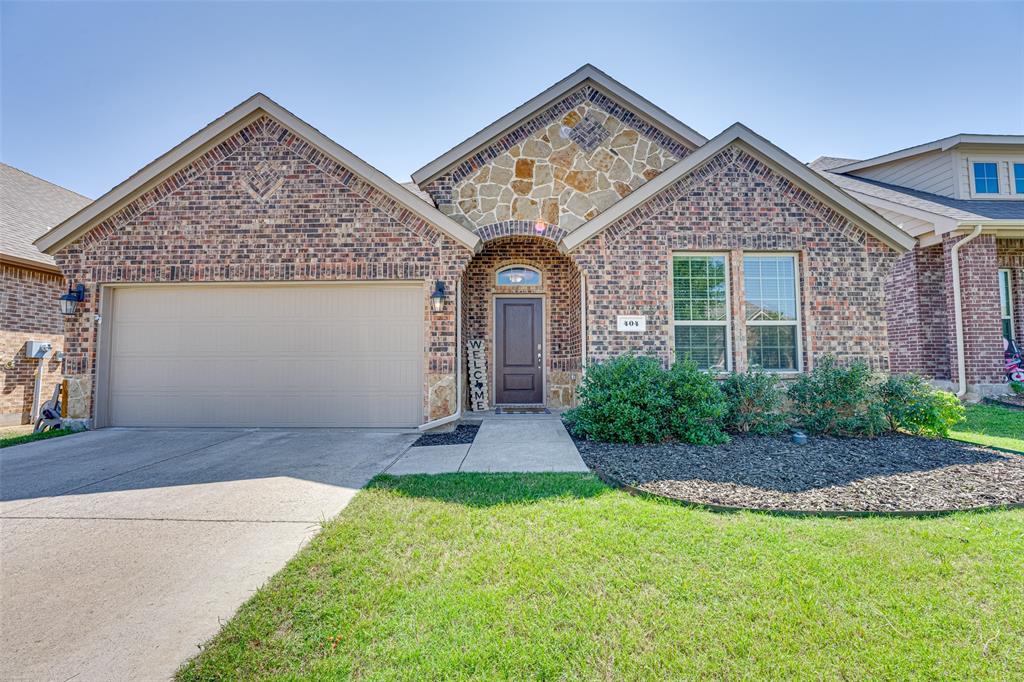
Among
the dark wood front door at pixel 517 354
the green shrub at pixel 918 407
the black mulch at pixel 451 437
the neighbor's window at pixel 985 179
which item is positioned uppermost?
the neighbor's window at pixel 985 179

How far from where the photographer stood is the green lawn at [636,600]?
2.01 meters

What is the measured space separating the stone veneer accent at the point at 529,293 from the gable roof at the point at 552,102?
2.02 meters

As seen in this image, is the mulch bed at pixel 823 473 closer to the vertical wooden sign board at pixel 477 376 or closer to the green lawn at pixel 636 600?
the green lawn at pixel 636 600

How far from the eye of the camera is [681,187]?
7.82 m

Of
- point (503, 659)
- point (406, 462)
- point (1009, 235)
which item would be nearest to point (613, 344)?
point (406, 462)

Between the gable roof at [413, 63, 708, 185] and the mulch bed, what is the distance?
613cm

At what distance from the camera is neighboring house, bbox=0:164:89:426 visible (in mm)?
9211

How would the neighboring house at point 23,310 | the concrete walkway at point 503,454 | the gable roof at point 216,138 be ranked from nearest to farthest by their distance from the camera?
1. the concrete walkway at point 503,454
2. the gable roof at point 216,138
3. the neighboring house at point 23,310

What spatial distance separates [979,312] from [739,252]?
637cm

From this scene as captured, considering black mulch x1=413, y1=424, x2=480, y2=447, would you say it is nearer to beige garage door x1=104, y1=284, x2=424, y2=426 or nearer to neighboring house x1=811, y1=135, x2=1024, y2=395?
beige garage door x1=104, y1=284, x2=424, y2=426

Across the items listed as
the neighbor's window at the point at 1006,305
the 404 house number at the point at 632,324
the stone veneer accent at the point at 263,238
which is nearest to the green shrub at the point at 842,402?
the 404 house number at the point at 632,324

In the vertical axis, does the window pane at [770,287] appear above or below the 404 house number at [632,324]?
above

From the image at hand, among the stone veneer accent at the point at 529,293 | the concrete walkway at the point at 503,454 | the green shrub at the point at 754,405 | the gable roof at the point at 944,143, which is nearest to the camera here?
the concrete walkway at the point at 503,454

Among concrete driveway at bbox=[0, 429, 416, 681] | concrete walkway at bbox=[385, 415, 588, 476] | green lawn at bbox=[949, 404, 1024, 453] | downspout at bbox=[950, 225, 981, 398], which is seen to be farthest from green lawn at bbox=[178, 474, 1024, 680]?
downspout at bbox=[950, 225, 981, 398]
